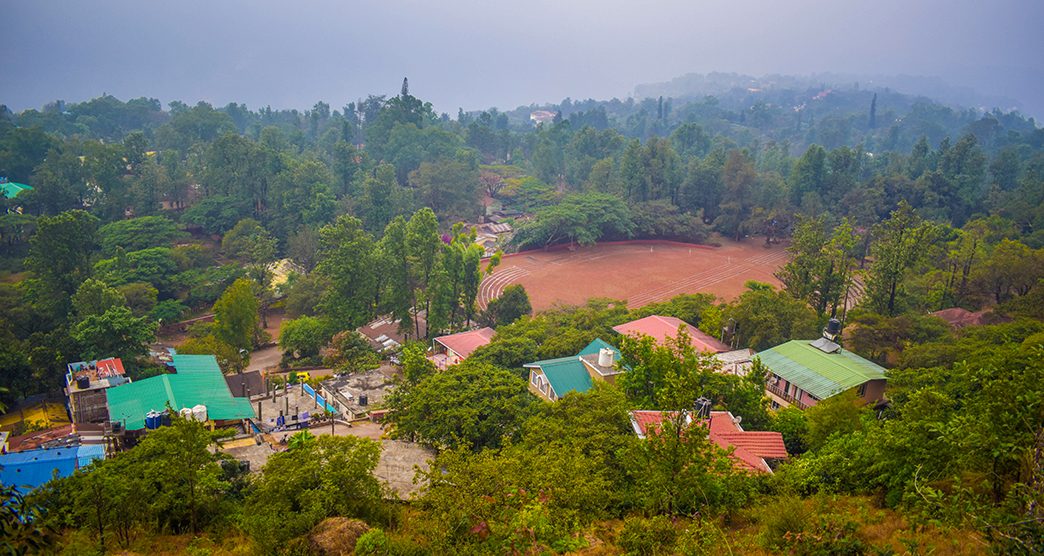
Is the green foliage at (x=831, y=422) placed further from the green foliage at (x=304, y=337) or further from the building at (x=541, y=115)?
the building at (x=541, y=115)

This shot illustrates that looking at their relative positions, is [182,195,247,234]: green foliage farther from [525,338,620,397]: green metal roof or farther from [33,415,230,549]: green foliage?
[33,415,230,549]: green foliage

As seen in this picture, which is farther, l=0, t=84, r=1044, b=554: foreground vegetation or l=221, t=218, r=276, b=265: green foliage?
l=221, t=218, r=276, b=265: green foliage

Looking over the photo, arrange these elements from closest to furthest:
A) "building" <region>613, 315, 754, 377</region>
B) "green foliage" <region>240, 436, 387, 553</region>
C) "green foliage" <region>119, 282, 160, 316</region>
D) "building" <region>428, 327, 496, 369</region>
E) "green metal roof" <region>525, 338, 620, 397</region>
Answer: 1. "green foliage" <region>240, 436, 387, 553</region>
2. "green metal roof" <region>525, 338, 620, 397</region>
3. "building" <region>613, 315, 754, 377</region>
4. "building" <region>428, 327, 496, 369</region>
5. "green foliage" <region>119, 282, 160, 316</region>

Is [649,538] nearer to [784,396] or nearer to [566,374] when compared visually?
[566,374]

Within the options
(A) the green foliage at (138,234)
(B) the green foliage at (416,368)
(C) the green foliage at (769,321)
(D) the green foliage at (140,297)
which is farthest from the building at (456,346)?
(A) the green foliage at (138,234)

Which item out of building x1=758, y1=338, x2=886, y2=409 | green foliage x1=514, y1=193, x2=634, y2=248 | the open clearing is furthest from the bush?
green foliage x1=514, y1=193, x2=634, y2=248
